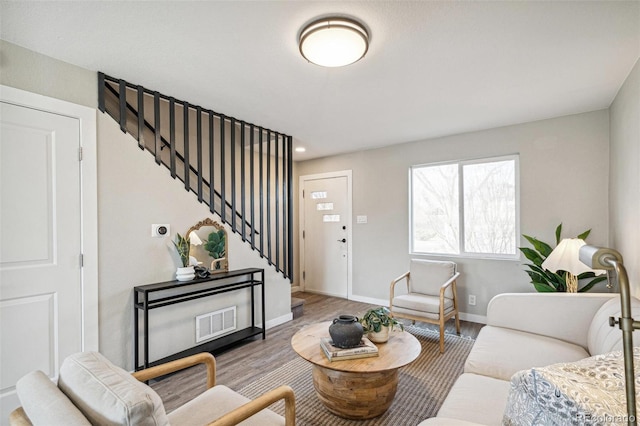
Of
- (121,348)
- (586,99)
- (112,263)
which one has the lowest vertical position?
(121,348)

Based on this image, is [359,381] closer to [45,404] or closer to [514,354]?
[514,354]

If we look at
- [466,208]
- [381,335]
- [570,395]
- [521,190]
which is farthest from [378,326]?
[521,190]

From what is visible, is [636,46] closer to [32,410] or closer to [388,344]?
[388,344]

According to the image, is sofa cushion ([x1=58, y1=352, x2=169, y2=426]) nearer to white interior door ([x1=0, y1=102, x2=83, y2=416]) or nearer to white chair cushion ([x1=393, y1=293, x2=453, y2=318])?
white interior door ([x1=0, y1=102, x2=83, y2=416])

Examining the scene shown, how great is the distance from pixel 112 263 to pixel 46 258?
1.32 ft

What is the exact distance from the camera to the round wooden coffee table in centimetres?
186

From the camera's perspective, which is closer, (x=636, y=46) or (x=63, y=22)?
(x=63, y=22)

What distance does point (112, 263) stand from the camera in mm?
2416

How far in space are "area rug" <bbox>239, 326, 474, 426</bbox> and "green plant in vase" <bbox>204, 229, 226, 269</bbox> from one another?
127 centimetres

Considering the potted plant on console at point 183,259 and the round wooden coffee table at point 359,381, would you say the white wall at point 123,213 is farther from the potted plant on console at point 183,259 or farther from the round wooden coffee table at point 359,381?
the round wooden coffee table at point 359,381

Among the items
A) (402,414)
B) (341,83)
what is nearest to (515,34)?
(341,83)

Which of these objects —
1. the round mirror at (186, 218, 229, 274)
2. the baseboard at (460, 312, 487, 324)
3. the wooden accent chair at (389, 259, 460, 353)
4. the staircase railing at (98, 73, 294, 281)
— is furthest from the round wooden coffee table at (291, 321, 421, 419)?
the baseboard at (460, 312, 487, 324)

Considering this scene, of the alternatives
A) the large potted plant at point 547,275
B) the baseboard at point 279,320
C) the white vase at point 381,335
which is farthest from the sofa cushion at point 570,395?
the baseboard at point 279,320

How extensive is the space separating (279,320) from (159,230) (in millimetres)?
1875
